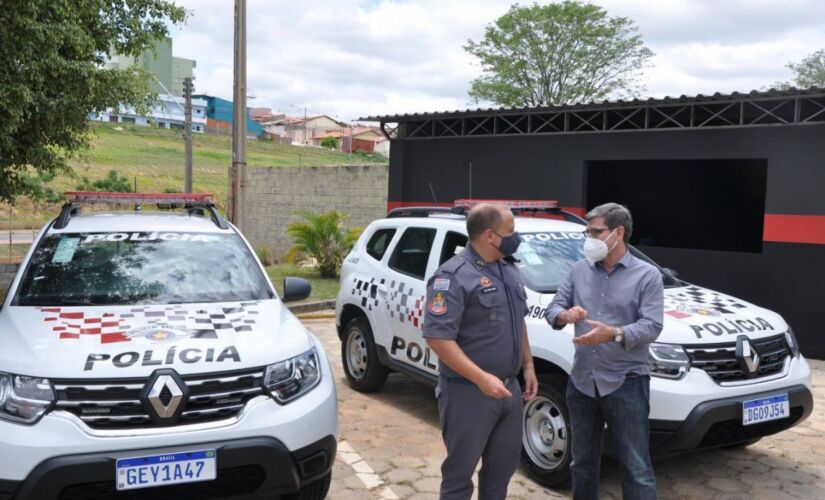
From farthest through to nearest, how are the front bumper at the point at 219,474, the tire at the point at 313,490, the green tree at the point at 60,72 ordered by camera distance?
the green tree at the point at 60,72 < the tire at the point at 313,490 < the front bumper at the point at 219,474

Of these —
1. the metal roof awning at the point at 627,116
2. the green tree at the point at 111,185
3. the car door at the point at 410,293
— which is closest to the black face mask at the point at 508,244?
the car door at the point at 410,293

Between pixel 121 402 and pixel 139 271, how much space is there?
1439 mm

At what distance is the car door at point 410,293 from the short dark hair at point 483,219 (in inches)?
89.5

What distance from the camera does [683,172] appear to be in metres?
13.1

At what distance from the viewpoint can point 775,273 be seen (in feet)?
30.6

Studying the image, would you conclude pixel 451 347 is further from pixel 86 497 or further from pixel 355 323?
pixel 355 323

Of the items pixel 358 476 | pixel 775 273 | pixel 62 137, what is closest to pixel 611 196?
pixel 775 273

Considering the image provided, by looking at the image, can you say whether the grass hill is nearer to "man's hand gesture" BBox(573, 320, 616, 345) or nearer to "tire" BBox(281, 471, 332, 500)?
"tire" BBox(281, 471, 332, 500)

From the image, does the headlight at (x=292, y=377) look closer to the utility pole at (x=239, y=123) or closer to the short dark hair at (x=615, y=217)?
the short dark hair at (x=615, y=217)

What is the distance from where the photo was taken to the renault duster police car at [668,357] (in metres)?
3.90

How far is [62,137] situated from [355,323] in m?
5.52

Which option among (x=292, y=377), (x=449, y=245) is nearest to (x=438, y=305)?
(x=292, y=377)

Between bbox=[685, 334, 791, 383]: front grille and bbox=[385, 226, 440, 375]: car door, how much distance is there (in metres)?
1.89

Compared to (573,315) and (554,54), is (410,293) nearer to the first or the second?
(573,315)
